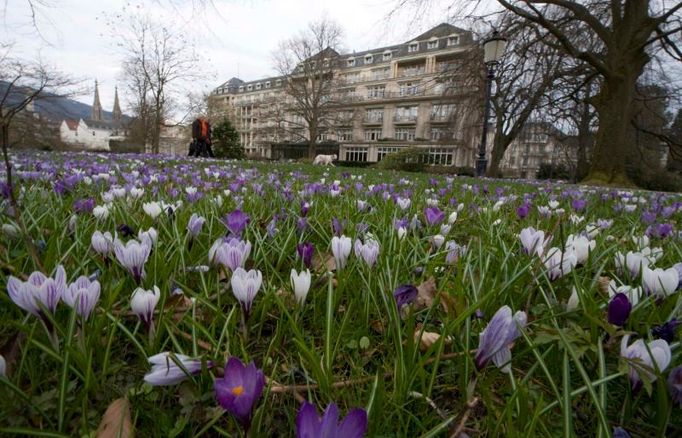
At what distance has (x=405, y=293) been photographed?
88 centimetres

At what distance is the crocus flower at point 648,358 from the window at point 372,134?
5509cm

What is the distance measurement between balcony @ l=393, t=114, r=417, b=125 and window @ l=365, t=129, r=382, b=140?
10.1 feet

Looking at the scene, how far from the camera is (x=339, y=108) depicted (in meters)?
39.8

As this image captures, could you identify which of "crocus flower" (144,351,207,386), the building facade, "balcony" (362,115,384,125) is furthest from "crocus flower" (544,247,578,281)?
"balcony" (362,115,384,125)

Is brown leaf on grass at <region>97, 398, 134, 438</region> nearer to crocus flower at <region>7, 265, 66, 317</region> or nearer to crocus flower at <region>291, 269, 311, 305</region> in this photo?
crocus flower at <region>7, 265, 66, 317</region>

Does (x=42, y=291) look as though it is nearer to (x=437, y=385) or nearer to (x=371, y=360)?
(x=371, y=360)

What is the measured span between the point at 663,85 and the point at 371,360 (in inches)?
794

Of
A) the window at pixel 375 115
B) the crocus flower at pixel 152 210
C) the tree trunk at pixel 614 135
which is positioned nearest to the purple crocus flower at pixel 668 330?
the crocus flower at pixel 152 210

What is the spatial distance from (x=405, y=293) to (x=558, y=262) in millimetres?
577

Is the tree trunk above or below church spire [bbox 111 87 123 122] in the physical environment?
below

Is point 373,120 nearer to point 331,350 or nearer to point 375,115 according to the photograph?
point 375,115

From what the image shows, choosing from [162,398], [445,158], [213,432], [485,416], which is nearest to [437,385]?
[485,416]

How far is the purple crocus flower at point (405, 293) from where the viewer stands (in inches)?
34.0

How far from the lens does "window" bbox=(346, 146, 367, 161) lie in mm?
54406
